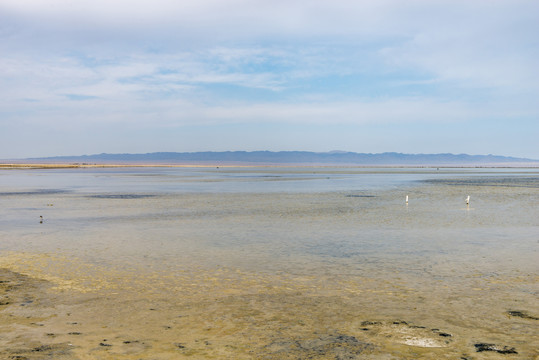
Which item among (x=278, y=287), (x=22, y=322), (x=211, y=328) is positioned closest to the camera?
(x=211, y=328)

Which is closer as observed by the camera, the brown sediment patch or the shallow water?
the brown sediment patch

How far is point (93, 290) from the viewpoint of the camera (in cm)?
1073

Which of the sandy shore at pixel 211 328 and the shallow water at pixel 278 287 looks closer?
the sandy shore at pixel 211 328

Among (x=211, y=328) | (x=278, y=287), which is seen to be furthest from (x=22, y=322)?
(x=278, y=287)

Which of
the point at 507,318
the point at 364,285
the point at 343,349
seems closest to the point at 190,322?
the point at 343,349

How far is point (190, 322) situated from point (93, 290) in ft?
11.2

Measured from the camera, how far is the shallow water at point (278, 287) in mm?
7512

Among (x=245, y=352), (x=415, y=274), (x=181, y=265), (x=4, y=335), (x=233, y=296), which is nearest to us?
(x=245, y=352)

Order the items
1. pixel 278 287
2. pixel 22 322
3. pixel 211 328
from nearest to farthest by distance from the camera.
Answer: pixel 211 328
pixel 22 322
pixel 278 287

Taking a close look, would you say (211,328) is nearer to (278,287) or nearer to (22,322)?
(278,287)

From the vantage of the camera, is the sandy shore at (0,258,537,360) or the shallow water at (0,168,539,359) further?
the shallow water at (0,168,539,359)

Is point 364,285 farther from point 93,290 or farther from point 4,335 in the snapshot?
point 4,335

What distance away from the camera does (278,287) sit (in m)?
11.0

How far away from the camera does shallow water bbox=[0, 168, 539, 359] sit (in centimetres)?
751
